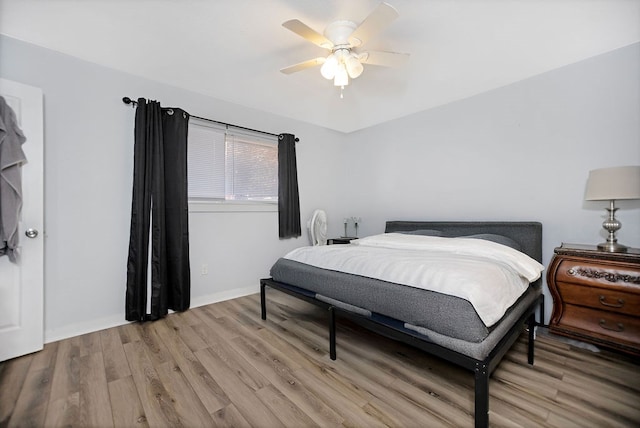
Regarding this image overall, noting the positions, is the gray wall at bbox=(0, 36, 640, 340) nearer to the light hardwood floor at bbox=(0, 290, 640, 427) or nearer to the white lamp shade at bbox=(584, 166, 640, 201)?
the white lamp shade at bbox=(584, 166, 640, 201)

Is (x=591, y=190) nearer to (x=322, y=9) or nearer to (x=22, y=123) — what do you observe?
(x=322, y=9)

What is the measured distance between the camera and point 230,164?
3.32m

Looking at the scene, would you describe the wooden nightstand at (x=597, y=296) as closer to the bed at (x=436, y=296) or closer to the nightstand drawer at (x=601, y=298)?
the nightstand drawer at (x=601, y=298)

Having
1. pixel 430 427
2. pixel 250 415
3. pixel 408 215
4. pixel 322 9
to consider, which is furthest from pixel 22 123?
pixel 408 215

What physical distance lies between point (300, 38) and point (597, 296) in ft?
10.3

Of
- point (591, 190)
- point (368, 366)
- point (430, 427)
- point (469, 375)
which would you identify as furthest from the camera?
point (591, 190)

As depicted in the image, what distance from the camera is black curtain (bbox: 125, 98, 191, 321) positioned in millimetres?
2521

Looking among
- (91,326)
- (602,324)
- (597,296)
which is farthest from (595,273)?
(91,326)

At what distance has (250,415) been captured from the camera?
Result: 1.40 m

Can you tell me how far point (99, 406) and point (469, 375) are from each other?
7.20ft

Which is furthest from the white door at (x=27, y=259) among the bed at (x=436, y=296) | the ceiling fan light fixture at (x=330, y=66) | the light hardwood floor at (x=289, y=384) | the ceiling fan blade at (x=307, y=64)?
the ceiling fan light fixture at (x=330, y=66)

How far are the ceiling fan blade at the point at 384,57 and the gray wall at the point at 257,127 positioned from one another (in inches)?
57.5

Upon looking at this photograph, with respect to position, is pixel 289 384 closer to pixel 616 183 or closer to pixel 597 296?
pixel 597 296

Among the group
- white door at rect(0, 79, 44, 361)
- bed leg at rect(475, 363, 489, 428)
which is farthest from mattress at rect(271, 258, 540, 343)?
white door at rect(0, 79, 44, 361)
